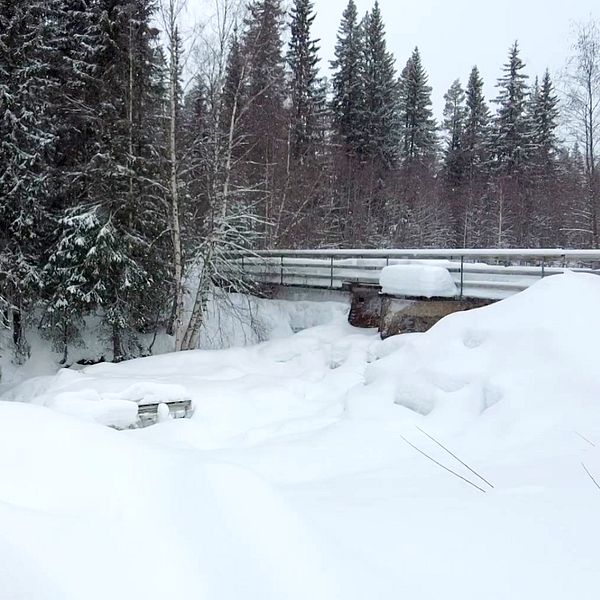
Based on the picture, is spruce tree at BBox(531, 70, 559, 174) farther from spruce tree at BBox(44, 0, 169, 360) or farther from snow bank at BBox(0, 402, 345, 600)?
snow bank at BBox(0, 402, 345, 600)

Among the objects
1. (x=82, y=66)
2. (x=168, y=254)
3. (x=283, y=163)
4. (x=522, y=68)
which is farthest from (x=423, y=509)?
(x=522, y=68)

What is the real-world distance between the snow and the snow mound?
3274 mm

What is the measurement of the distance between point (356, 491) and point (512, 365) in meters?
2.88

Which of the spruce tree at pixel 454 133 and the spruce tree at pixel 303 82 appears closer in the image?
the spruce tree at pixel 303 82

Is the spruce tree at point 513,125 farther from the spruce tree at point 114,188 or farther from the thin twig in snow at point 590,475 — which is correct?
the thin twig in snow at point 590,475

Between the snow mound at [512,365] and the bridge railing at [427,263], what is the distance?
122 inches

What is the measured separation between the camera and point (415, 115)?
35094 millimetres

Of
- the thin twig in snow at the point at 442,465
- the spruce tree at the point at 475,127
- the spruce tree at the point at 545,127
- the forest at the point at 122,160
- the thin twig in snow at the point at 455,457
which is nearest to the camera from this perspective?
the thin twig in snow at the point at 442,465

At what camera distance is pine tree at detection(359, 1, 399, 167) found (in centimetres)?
2933

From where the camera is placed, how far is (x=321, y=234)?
21219mm

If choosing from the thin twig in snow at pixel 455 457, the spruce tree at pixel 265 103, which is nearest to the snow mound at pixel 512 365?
the thin twig in snow at pixel 455 457

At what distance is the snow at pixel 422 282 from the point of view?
10.2m

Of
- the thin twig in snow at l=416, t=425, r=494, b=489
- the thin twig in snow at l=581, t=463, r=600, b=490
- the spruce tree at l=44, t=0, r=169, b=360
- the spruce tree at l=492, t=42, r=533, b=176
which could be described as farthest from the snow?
the spruce tree at l=492, t=42, r=533, b=176

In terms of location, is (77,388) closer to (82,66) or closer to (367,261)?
(367,261)
